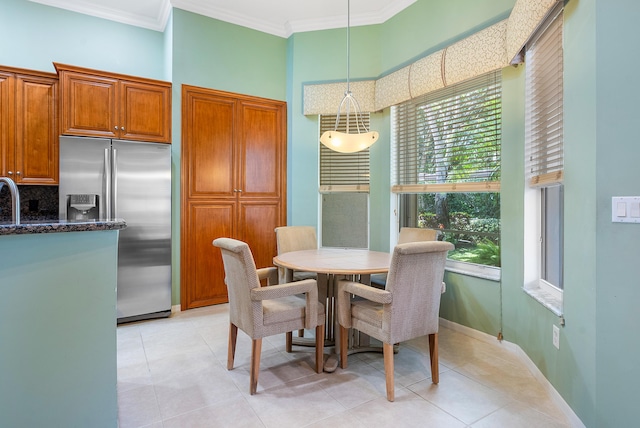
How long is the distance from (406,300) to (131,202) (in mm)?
2677

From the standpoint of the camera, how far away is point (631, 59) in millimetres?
1465

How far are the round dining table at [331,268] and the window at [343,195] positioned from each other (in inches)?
41.5

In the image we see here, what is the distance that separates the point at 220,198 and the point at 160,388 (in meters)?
2.13

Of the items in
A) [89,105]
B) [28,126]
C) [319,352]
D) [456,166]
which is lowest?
[319,352]

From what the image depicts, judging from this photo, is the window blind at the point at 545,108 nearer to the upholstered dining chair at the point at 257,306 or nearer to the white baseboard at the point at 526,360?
the white baseboard at the point at 526,360

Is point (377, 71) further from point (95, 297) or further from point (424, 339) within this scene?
point (95, 297)

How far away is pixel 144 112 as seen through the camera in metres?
3.39

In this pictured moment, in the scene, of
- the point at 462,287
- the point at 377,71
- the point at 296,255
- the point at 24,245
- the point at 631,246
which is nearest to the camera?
the point at 24,245

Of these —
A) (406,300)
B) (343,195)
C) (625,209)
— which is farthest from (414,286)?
(343,195)

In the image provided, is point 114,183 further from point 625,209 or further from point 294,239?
point 625,209

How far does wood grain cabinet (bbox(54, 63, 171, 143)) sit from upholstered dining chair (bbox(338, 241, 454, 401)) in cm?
259

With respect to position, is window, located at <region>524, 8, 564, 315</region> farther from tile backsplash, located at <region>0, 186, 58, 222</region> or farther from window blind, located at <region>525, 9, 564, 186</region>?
tile backsplash, located at <region>0, 186, 58, 222</region>

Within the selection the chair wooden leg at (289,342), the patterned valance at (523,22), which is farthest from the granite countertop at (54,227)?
the patterned valance at (523,22)

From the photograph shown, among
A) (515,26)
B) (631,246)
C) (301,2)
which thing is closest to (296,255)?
(631,246)
